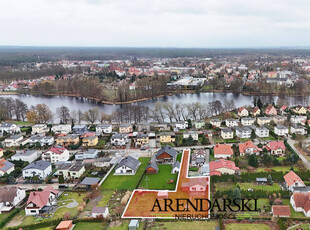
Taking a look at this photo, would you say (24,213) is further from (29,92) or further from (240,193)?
(29,92)

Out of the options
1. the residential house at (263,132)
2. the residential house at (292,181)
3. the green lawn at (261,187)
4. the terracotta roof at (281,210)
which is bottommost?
the green lawn at (261,187)

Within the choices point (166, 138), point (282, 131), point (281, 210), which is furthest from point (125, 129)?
point (281, 210)

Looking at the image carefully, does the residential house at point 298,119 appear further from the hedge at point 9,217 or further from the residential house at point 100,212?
the hedge at point 9,217

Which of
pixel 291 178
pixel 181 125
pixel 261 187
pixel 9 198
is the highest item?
pixel 181 125

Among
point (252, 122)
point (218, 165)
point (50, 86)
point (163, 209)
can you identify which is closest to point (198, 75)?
point (50, 86)

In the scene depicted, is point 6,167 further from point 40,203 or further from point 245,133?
point 245,133

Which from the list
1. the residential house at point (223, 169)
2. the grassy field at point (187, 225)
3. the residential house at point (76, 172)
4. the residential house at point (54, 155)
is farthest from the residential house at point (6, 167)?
the residential house at point (223, 169)
